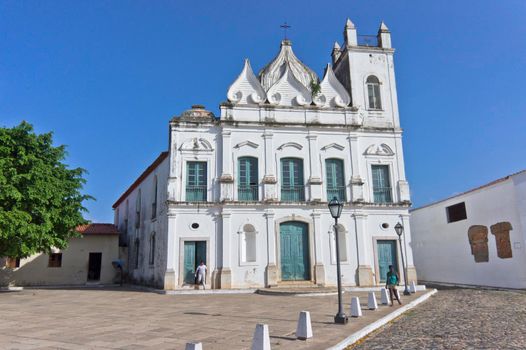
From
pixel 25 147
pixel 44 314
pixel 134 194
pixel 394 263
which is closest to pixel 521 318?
pixel 394 263

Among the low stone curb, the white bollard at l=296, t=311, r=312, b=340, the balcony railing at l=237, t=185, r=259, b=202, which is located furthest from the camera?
the balcony railing at l=237, t=185, r=259, b=202

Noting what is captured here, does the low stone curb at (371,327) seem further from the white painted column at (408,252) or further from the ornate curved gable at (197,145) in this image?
the ornate curved gable at (197,145)

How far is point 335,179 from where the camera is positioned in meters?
20.2

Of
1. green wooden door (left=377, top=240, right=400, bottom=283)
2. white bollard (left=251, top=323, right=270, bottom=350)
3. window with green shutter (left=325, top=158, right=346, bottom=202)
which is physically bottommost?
white bollard (left=251, top=323, right=270, bottom=350)

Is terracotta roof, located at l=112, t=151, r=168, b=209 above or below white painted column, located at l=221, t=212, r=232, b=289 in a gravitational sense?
above

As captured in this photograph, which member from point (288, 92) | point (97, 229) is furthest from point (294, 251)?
point (97, 229)

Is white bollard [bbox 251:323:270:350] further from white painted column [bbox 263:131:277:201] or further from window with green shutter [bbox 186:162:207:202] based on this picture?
window with green shutter [bbox 186:162:207:202]

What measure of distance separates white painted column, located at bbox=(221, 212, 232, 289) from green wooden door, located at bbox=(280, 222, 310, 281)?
7.80ft

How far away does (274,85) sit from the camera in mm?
20953

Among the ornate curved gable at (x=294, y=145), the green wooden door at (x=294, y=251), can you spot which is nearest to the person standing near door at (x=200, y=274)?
the green wooden door at (x=294, y=251)

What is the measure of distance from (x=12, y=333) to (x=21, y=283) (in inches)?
728

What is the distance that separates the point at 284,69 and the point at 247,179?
23.6ft

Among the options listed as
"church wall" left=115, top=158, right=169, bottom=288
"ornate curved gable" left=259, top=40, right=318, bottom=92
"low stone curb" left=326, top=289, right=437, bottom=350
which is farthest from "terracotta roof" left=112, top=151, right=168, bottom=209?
"low stone curb" left=326, top=289, right=437, bottom=350

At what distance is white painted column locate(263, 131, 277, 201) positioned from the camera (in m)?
19.2
